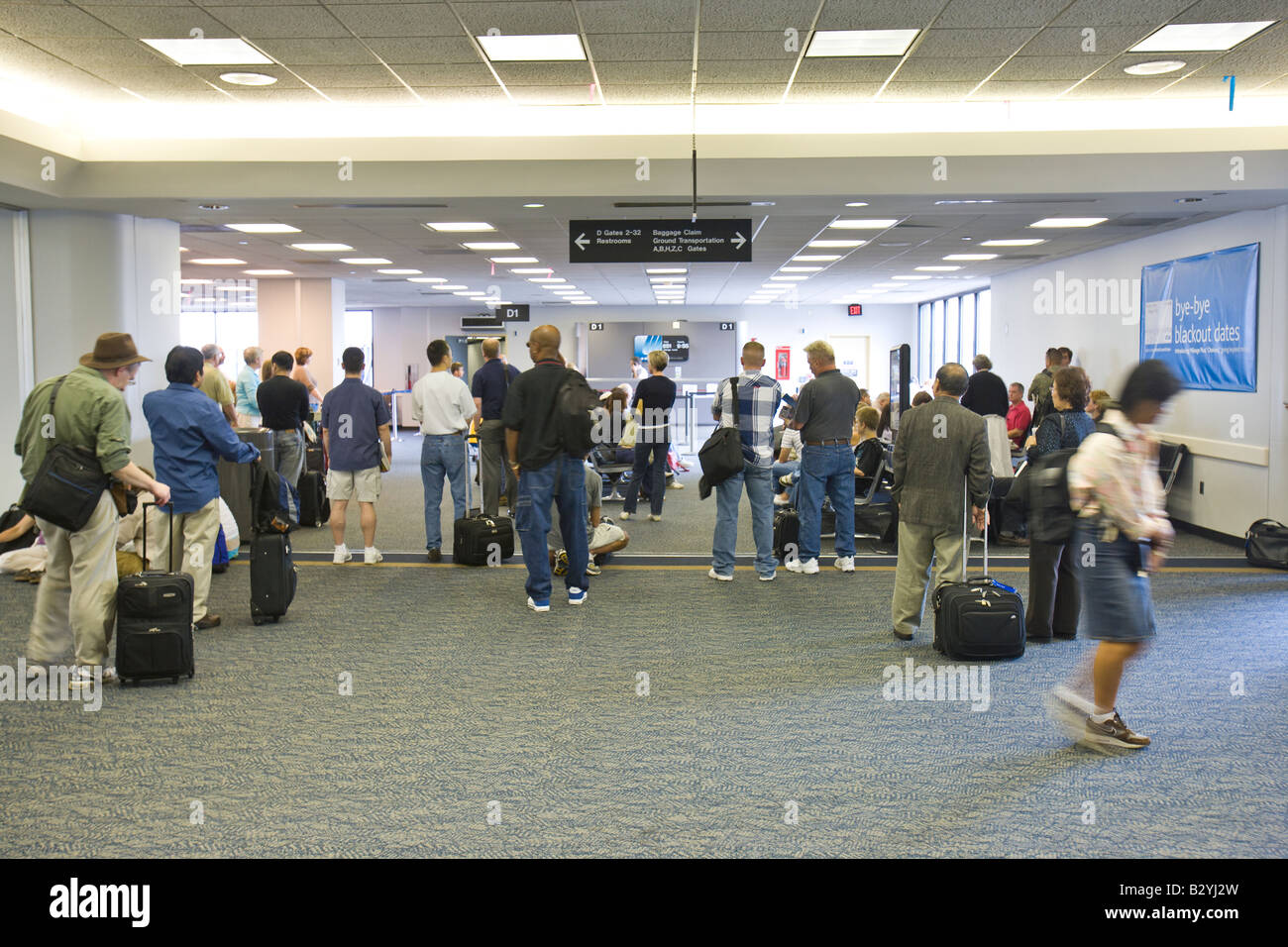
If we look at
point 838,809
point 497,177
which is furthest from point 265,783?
point 497,177

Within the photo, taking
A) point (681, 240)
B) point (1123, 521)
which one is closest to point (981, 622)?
point (1123, 521)

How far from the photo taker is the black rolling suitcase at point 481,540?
28.8 feet

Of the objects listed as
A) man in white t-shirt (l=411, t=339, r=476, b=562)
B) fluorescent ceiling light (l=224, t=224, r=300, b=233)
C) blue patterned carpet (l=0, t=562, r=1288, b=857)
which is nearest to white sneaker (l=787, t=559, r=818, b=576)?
blue patterned carpet (l=0, t=562, r=1288, b=857)

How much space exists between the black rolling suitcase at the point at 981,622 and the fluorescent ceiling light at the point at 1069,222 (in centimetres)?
658

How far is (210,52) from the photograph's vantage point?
23.9 ft

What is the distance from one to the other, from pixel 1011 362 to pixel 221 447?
15381 millimetres

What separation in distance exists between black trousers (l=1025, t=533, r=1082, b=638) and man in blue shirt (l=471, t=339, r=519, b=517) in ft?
17.5

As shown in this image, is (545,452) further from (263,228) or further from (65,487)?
(263,228)

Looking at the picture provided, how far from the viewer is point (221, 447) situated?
6.19m

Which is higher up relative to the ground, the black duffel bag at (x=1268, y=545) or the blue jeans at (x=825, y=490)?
the blue jeans at (x=825, y=490)

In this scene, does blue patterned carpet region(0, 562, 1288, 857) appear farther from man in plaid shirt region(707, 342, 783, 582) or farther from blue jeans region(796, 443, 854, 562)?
blue jeans region(796, 443, 854, 562)

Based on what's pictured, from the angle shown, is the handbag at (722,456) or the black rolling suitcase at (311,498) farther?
the black rolling suitcase at (311,498)

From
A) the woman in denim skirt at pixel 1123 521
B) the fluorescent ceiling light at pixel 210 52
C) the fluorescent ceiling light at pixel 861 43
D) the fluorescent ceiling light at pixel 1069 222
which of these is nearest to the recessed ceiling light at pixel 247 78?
the fluorescent ceiling light at pixel 210 52

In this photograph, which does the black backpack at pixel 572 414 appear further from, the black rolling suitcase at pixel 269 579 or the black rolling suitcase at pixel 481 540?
the black rolling suitcase at pixel 481 540
